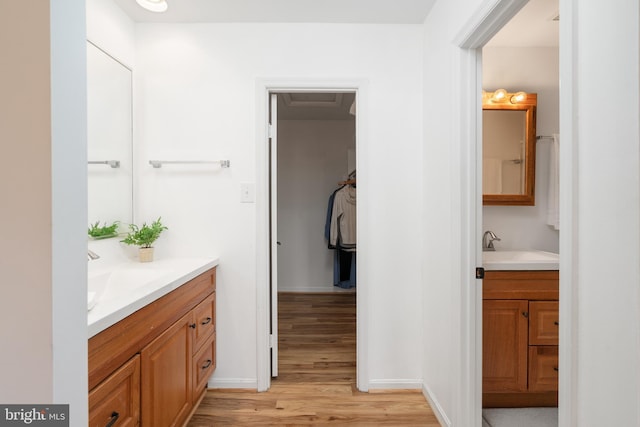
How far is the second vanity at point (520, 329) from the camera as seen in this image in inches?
71.0

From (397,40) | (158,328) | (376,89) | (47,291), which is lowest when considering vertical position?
(158,328)

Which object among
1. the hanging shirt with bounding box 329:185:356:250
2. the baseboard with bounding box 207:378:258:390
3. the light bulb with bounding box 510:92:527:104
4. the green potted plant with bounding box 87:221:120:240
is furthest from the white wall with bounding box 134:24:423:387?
the hanging shirt with bounding box 329:185:356:250

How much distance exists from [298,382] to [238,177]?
1.45 meters

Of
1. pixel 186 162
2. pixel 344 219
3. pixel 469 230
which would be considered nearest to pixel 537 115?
pixel 469 230

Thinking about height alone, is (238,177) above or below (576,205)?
above

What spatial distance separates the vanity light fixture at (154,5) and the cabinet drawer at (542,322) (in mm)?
2731

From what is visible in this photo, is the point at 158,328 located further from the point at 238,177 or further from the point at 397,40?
the point at 397,40

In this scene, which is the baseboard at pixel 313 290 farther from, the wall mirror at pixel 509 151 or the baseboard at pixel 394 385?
the wall mirror at pixel 509 151

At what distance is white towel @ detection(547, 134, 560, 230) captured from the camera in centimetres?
222

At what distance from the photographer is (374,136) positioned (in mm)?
2041

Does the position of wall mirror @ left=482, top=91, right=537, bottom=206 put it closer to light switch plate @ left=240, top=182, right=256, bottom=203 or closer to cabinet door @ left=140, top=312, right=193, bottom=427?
light switch plate @ left=240, top=182, right=256, bottom=203

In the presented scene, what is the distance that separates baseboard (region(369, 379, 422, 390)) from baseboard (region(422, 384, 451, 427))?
0.06 meters

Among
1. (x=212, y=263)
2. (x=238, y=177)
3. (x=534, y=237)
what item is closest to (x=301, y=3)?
(x=238, y=177)

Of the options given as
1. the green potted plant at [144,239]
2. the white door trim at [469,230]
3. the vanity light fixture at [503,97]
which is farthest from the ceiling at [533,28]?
the green potted plant at [144,239]
